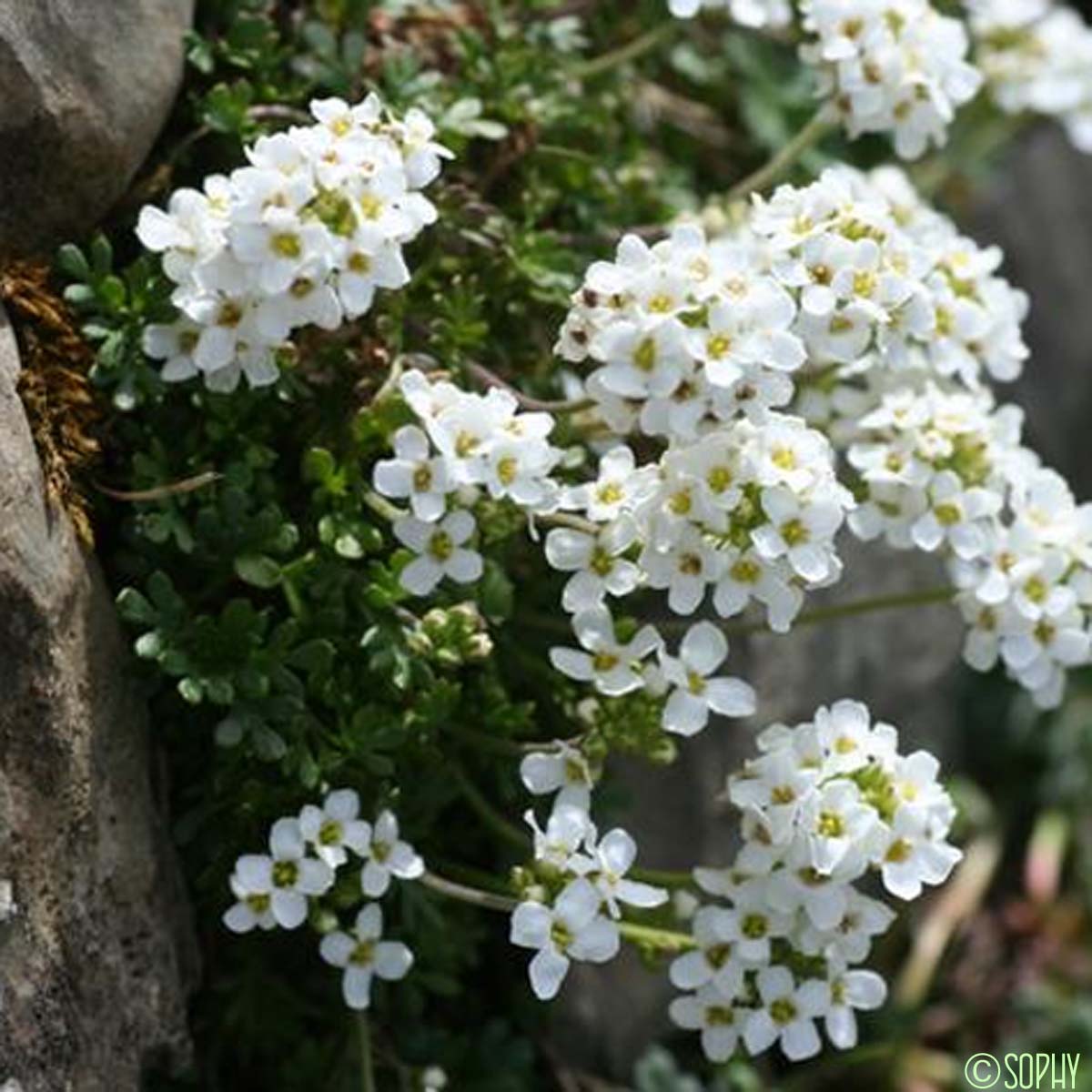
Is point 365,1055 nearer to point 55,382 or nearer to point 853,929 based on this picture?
point 853,929

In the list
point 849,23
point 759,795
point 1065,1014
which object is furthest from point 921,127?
point 1065,1014

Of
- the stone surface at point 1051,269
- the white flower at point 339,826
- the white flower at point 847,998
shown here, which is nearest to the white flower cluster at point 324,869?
the white flower at point 339,826

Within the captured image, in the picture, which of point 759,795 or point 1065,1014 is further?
point 1065,1014

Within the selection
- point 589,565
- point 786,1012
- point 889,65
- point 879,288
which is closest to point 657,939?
point 786,1012

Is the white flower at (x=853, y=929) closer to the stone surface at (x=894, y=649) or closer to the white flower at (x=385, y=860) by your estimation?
the white flower at (x=385, y=860)

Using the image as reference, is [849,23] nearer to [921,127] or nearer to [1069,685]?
[921,127]

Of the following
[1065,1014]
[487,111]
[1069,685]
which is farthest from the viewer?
[1069,685]

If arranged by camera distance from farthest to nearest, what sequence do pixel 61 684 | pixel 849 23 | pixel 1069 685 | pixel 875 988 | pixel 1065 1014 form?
1. pixel 1069 685
2. pixel 1065 1014
3. pixel 849 23
4. pixel 875 988
5. pixel 61 684
